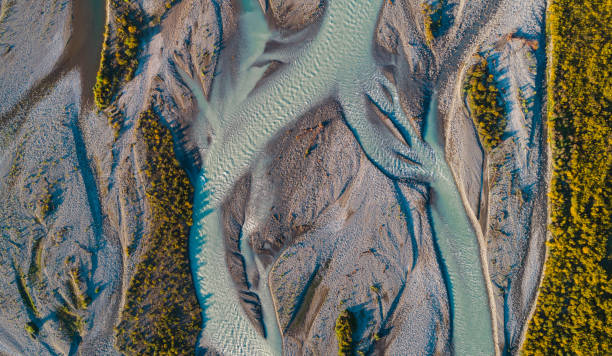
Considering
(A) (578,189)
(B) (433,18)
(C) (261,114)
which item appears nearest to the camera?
(A) (578,189)

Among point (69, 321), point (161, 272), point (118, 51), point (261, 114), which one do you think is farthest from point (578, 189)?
point (69, 321)

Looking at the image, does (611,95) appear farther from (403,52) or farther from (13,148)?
(13,148)

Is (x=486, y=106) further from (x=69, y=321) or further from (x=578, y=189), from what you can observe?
(x=69, y=321)

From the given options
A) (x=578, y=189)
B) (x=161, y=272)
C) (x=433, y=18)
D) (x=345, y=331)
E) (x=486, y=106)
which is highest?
(x=433, y=18)

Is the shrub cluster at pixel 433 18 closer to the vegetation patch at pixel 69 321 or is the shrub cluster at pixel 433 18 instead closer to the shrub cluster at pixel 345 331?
the shrub cluster at pixel 345 331

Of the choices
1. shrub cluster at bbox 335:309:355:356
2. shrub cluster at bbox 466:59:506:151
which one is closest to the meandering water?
shrub cluster at bbox 466:59:506:151

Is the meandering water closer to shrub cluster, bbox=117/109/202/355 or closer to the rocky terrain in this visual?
the rocky terrain

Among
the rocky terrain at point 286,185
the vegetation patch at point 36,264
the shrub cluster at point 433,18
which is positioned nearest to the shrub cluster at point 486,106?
the rocky terrain at point 286,185
